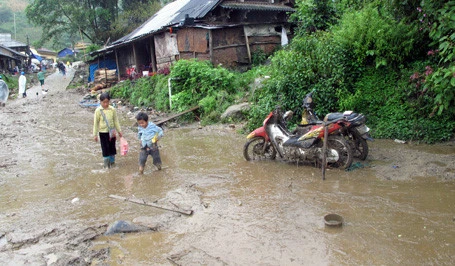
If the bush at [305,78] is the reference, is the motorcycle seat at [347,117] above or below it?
below

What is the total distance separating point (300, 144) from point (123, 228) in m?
3.46

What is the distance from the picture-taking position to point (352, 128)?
19.9ft

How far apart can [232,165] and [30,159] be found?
16.0 ft

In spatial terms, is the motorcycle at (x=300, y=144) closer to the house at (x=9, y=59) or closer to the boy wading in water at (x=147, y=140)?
the boy wading in water at (x=147, y=140)

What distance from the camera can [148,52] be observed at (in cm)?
2195

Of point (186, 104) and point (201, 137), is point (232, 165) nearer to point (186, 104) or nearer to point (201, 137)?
point (201, 137)

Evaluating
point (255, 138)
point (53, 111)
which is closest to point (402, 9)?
point (255, 138)

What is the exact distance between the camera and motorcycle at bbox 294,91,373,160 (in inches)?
234

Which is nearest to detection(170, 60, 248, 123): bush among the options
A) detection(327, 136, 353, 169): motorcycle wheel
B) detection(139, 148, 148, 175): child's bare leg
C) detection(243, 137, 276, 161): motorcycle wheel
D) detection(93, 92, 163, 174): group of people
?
detection(243, 137, 276, 161): motorcycle wheel

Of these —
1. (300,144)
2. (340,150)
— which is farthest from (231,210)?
(340,150)

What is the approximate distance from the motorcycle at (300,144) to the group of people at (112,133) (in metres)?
1.81

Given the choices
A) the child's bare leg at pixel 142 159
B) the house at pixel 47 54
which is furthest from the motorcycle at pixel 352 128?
the house at pixel 47 54

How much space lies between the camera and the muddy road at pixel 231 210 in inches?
138

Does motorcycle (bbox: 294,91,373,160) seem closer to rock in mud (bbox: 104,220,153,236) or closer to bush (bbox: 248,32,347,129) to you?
bush (bbox: 248,32,347,129)
